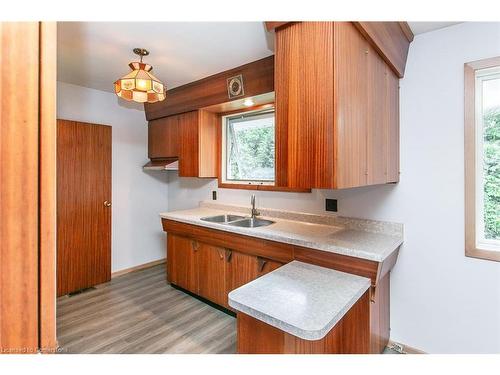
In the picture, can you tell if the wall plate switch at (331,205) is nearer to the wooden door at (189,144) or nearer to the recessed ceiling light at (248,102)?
the recessed ceiling light at (248,102)

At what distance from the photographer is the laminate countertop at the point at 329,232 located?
5.39ft

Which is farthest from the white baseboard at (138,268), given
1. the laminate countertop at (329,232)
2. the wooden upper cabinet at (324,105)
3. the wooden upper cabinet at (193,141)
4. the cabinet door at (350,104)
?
the cabinet door at (350,104)

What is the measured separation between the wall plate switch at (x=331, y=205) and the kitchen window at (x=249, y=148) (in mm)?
676

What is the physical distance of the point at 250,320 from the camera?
4.05 ft

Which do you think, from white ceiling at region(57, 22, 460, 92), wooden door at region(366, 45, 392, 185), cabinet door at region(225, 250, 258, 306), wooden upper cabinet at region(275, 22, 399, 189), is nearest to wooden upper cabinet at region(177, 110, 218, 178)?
white ceiling at region(57, 22, 460, 92)

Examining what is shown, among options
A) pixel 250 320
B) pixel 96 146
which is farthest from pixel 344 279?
pixel 96 146

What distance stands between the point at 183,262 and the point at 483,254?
2.61m

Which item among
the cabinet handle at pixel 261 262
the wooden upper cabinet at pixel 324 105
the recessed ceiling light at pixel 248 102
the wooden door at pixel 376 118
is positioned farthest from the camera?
the recessed ceiling light at pixel 248 102

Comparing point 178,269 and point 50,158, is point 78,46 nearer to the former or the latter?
point 50,158

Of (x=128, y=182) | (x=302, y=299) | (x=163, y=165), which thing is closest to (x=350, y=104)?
(x=302, y=299)

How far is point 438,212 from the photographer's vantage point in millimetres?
1822

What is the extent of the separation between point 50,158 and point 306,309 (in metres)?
1.05

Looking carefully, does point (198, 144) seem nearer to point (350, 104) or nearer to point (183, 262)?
point (183, 262)

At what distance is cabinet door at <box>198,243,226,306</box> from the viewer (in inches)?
96.9
